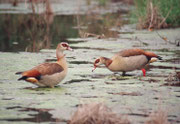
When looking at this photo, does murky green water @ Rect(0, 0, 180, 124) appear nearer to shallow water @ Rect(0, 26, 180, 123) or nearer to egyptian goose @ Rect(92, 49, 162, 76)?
shallow water @ Rect(0, 26, 180, 123)

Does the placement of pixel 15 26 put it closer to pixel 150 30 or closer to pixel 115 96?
pixel 150 30

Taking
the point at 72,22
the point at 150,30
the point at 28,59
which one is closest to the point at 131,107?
the point at 28,59

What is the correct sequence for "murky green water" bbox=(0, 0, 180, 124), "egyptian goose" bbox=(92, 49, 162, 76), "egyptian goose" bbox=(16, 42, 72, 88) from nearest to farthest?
"murky green water" bbox=(0, 0, 180, 124), "egyptian goose" bbox=(16, 42, 72, 88), "egyptian goose" bbox=(92, 49, 162, 76)

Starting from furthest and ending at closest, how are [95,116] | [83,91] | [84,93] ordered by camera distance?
[83,91]
[84,93]
[95,116]

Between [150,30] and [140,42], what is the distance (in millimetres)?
2846

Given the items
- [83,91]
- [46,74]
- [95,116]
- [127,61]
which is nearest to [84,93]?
[83,91]

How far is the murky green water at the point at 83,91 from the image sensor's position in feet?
19.2

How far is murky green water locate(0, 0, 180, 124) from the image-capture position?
230 inches

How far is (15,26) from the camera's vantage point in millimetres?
19250

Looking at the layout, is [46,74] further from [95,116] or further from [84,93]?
[95,116]

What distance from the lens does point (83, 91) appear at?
23.5 feet

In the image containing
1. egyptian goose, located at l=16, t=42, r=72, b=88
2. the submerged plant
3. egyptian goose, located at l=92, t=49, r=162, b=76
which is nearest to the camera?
the submerged plant

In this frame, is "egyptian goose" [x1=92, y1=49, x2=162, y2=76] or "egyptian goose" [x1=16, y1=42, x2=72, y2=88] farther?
"egyptian goose" [x1=92, y1=49, x2=162, y2=76]

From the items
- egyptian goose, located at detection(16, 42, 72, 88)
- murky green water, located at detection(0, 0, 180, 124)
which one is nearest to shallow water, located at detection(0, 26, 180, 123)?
murky green water, located at detection(0, 0, 180, 124)
